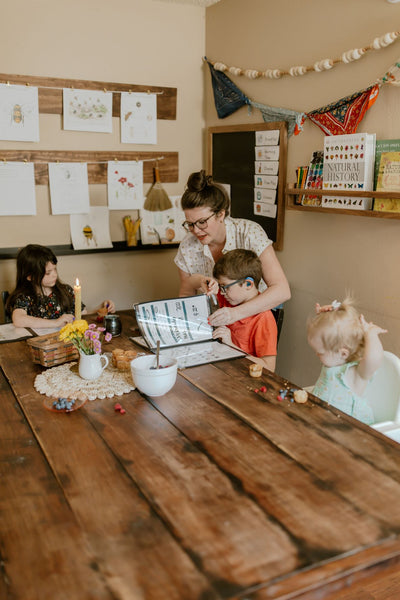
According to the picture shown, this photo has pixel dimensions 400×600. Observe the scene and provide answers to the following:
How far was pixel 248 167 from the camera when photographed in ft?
10.5

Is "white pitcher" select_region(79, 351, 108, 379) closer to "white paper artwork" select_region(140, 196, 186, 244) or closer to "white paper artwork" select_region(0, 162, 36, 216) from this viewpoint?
"white paper artwork" select_region(0, 162, 36, 216)

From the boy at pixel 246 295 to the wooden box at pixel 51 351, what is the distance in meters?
0.67

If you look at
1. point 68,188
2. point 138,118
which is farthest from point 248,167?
point 68,188

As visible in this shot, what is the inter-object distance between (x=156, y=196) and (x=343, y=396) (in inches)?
86.5

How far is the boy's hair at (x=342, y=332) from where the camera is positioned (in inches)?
62.7

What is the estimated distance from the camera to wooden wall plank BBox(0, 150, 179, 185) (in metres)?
3.10

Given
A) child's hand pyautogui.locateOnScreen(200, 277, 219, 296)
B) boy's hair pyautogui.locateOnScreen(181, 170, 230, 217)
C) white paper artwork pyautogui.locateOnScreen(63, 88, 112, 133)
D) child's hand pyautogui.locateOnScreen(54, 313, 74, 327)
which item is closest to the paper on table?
child's hand pyautogui.locateOnScreen(54, 313, 74, 327)

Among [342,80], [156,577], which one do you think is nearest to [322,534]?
[156,577]

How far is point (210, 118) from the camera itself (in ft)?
11.7

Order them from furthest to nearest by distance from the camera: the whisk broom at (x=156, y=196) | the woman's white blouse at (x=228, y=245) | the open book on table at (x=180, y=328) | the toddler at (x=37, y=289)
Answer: the whisk broom at (x=156, y=196) → the toddler at (x=37, y=289) → the woman's white blouse at (x=228, y=245) → the open book on table at (x=180, y=328)

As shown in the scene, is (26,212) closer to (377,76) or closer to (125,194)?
(125,194)

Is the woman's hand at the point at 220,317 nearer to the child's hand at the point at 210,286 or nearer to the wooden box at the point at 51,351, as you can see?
the child's hand at the point at 210,286

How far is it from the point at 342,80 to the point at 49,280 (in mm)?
1690

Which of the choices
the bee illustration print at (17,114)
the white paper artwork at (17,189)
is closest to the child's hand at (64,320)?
the white paper artwork at (17,189)
